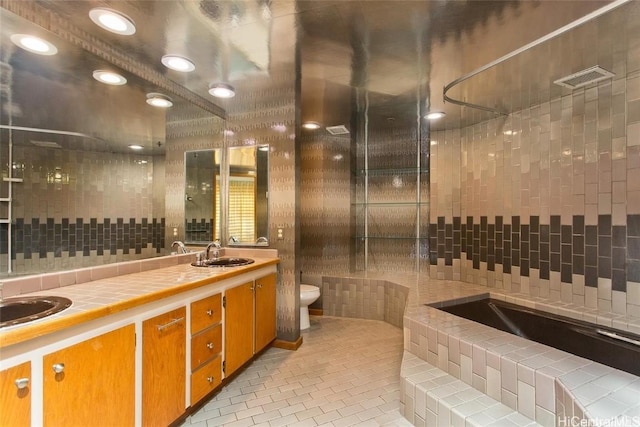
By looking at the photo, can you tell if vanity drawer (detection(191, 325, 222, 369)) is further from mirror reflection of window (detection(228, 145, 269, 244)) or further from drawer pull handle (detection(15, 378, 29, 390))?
mirror reflection of window (detection(228, 145, 269, 244))

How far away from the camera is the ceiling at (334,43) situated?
1.66 metres

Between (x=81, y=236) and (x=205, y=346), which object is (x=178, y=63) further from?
(x=205, y=346)

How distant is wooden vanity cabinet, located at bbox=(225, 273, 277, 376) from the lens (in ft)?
7.63

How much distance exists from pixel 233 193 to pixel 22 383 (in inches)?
90.9

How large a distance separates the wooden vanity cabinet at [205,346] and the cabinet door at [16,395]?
0.87m

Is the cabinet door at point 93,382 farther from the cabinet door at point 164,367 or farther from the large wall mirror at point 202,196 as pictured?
the large wall mirror at point 202,196

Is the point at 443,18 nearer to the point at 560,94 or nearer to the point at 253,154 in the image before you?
the point at 560,94

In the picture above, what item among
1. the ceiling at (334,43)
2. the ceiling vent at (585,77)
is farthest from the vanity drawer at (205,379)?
the ceiling vent at (585,77)

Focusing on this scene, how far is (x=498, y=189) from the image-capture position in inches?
132

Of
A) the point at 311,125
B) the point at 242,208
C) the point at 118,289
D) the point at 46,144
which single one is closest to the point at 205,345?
the point at 118,289

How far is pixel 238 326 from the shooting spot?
243 cm

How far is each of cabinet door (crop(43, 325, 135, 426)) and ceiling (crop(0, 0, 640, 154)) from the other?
140 centimetres

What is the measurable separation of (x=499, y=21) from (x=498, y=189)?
6.59ft

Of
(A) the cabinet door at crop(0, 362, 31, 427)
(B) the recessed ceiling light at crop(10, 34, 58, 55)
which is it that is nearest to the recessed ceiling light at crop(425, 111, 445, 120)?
(B) the recessed ceiling light at crop(10, 34, 58, 55)
